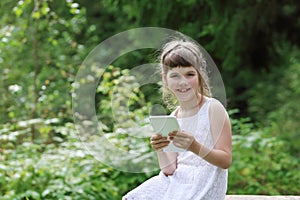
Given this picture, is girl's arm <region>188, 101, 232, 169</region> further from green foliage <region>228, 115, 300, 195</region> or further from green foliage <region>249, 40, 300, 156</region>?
green foliage <region>249, 40, 300, 156</region>

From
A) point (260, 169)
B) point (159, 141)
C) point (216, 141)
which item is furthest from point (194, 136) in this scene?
point (260, 169)

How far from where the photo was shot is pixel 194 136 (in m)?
2.11

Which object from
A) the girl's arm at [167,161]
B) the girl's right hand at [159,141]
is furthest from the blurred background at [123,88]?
the girl's right hand at [159,141]

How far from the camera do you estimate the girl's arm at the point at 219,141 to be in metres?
2.01

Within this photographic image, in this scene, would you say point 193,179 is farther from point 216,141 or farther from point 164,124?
point 164,124

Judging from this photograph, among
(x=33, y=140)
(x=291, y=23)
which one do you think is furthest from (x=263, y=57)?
(x=33, y=140)

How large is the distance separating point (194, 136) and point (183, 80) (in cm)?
20

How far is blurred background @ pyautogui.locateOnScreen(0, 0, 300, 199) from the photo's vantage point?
365 cm

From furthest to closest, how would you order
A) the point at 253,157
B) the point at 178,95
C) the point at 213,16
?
the point at 213,16 → the point at 253,157 → the point at 178,95

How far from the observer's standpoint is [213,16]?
654 centimetres

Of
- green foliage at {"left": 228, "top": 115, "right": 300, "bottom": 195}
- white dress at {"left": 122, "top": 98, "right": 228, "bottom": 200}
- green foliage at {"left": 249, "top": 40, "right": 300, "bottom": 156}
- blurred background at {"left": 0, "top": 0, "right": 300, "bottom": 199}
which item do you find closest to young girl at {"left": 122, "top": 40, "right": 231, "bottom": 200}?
white dress at {"left": 122, "top": 98, "right": 228, "bottom": 200}

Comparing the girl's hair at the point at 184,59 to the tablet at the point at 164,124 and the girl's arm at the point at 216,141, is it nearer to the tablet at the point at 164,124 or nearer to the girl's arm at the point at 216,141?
the girl's arm at the point at 216,141

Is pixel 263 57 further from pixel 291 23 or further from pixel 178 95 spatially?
pixel 178 95

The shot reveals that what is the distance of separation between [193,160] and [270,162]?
2.41m
